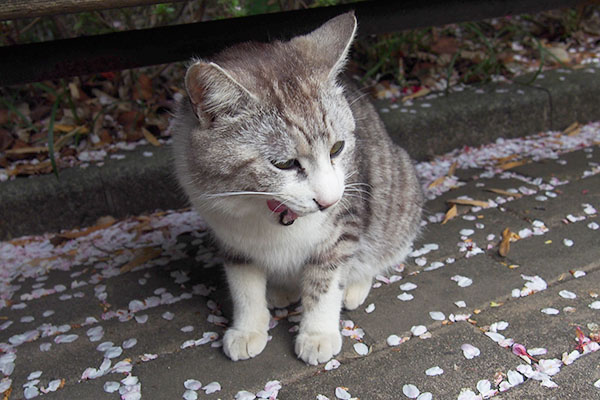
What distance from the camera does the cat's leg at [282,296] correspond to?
2.46 metres

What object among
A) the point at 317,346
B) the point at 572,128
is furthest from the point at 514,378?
the point at 572,128

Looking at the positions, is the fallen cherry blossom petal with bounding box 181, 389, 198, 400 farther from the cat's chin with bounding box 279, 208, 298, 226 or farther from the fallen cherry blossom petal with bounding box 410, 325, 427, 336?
the fallen cherry blossom petal with bounding box 410, 325, 427, 336

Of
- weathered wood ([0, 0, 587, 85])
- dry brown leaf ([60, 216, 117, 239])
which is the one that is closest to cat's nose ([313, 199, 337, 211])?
weathered wood ([0, 0, 587, 85])

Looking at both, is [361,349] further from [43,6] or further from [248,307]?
[43,6]

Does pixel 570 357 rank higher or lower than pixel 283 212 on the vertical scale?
lower

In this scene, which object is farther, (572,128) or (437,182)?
(572,128)

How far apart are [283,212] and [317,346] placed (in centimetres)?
49

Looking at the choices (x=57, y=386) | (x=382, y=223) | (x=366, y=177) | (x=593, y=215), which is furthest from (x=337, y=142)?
(x=593, y=215)

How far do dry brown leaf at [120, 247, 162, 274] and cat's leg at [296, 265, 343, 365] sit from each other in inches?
39.3

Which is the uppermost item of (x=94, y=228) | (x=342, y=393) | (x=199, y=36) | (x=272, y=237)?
(x=199, y=36)

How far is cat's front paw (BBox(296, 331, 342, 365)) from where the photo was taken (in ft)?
6.70

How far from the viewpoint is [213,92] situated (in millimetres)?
1732

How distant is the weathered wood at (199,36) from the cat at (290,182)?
1.26ft

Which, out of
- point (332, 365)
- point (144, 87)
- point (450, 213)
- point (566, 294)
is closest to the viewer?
point (332, 365)
